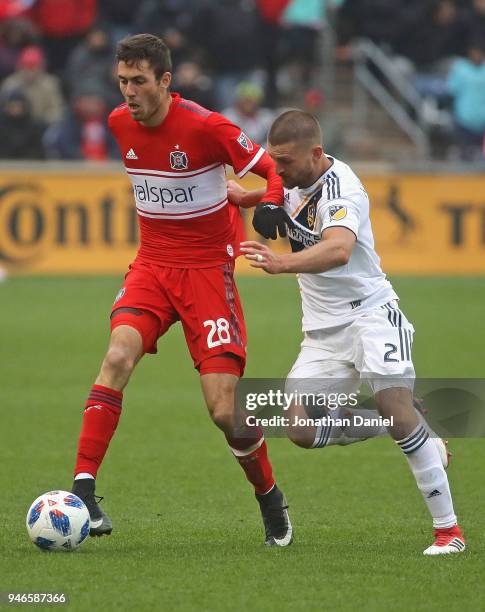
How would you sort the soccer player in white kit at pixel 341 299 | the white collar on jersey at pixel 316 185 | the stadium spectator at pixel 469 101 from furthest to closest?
1. the stadium spectator at pixel 469 101
2. the white collar on jersey at pixel 316 185
3. the soccer player in white kit at pixel 341 299

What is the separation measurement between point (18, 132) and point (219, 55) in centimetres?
369

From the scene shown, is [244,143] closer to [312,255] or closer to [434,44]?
[312,255]

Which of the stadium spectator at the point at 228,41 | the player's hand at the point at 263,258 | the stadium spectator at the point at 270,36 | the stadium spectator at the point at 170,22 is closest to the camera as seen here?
the player's hand at the point at 263,258

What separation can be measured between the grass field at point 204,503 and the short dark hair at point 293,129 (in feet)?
6.33

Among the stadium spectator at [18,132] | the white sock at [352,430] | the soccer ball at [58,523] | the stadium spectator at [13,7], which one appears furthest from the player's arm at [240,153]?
the stadium spectator at [13,7]

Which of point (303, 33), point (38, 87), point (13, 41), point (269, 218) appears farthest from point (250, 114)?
point (269, 218)

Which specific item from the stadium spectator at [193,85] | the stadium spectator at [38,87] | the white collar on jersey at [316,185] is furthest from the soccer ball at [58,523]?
the stadium spectator at [38,87]

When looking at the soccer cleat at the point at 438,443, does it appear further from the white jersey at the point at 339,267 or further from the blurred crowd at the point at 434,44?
the blurred crowd at the point at 434,44

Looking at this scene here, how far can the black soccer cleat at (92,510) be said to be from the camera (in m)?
6.21

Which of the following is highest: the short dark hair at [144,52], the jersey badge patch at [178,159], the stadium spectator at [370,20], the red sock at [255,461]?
the short dark hair at [144,52]

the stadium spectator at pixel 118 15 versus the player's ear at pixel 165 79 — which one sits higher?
the player's ear at pixel 165 79

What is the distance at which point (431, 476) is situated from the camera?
6180mm

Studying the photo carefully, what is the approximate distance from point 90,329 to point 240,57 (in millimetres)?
7767

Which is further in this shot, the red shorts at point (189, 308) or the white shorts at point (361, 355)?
the red shorts at point (189, 308)
